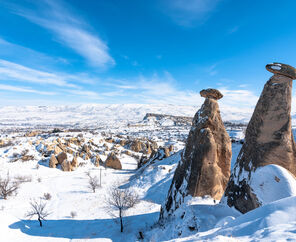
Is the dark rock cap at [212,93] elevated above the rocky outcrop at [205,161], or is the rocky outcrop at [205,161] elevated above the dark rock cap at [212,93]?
the dark rock cap at [212,93]

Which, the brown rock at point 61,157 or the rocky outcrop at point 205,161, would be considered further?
the brown rock at point 61,157

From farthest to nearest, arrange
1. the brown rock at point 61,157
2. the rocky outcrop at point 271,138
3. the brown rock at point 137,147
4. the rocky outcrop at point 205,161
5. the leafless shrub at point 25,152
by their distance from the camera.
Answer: the brown rock at point 137,147 < the leafless shrub at point 25,152 < the brown rock at point 61,157 < the rocky outcrop at point 205,161 < the rocky outcrop at point 271,138

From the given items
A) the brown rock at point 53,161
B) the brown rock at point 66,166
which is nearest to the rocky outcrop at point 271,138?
the brown rock at point 66,166

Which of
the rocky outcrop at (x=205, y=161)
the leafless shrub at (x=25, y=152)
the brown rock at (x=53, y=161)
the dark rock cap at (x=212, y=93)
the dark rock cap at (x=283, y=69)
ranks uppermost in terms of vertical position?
the dark rock cap at (x=283, y=69)

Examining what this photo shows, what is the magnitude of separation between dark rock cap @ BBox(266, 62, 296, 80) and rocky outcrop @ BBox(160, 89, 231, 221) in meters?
3.68

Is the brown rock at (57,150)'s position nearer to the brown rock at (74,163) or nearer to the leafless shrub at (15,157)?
the brown rock at (74,163)

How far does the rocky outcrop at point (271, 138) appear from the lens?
6.65 m

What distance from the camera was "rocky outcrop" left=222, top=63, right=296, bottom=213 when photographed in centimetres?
665

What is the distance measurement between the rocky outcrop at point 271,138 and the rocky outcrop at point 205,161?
1512 mm

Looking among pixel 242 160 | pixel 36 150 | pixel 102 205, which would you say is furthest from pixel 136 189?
pixel 36 150

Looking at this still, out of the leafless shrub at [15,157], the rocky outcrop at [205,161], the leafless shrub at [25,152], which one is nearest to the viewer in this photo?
the rocky outcrop at [205,161]

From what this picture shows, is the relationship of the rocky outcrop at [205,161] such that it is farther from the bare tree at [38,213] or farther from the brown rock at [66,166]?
the brown rock at [66,166]

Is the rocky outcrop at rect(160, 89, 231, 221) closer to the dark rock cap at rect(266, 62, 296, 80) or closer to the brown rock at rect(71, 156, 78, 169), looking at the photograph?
the dark rock cap at rect(266, 62, 296, 80)

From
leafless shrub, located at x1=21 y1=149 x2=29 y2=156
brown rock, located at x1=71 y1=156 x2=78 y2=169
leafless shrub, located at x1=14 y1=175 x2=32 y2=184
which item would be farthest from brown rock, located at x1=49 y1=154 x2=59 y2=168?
leafless shrub, located at x1=21 y1=149 x2=29 y2=156
